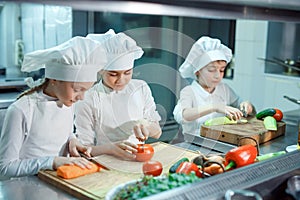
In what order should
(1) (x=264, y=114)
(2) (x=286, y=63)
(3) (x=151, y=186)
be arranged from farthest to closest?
(2) (x=286, y=63)
(1) (x=264, y=114)
(3) (x=151, y=186)

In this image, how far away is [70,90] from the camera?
0.88 metres

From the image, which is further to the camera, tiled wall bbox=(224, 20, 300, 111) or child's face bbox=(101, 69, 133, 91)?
tiled wall bbox=(224, 20, 300, 111)

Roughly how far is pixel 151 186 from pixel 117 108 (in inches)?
13.7

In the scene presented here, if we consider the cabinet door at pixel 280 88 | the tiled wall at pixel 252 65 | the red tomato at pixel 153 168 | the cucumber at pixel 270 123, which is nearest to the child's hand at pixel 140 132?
the red tomato at pixel 153 168

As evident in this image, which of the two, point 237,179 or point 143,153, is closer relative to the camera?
point 237,179

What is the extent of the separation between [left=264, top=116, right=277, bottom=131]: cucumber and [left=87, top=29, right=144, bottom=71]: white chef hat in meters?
0.57

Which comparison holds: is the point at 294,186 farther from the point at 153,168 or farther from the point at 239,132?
the point at 239,132

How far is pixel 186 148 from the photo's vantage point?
3.38 feet

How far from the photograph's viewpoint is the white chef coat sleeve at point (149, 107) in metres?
0.96

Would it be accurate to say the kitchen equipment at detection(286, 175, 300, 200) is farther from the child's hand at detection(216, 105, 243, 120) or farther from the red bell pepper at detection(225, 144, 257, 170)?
the child's hand at detection(216, 105, 243, 120)

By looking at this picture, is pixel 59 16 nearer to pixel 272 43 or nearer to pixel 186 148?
pixel 186 148

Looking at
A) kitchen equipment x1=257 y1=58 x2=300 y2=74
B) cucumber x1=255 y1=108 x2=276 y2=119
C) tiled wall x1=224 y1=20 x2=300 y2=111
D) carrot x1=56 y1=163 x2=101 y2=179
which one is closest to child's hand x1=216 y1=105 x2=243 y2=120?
cucumber x1=255 y1=108 x2=276 y2=119

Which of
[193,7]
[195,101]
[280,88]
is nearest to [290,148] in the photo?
[195,101]

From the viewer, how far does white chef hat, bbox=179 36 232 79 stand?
44.2 inches
